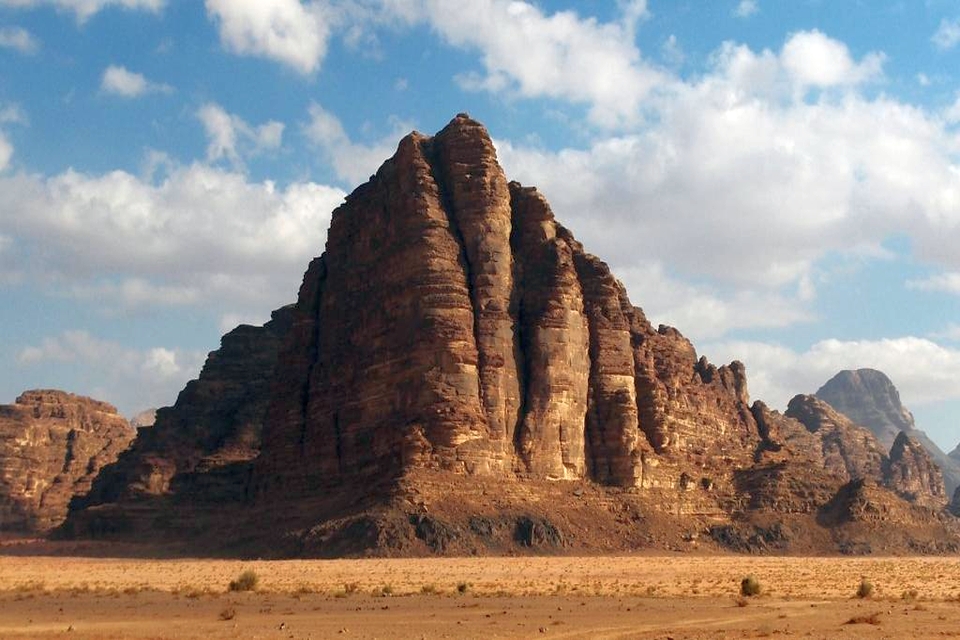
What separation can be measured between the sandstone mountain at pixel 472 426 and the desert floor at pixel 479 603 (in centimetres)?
1369

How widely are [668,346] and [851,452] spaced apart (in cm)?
7260

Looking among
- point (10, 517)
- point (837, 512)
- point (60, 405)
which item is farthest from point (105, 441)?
point (837, 512)

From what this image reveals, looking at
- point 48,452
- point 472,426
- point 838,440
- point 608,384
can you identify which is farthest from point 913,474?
point 48,452

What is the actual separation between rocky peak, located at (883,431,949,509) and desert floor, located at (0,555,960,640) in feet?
349

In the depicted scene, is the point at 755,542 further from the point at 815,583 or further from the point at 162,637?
the point at 162,637

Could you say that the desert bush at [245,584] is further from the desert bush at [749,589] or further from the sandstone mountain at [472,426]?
the sandstone mountain at [472,426]

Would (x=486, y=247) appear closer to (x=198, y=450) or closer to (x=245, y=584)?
(x=198, y=450)

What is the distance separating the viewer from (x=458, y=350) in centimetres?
8444

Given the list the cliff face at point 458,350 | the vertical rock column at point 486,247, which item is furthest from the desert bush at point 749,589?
the vertical rock column at point 486,247

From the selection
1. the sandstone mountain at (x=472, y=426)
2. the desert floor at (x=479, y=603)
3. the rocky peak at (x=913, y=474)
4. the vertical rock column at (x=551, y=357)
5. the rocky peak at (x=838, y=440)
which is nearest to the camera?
the desert floor at (x=479, y=603)

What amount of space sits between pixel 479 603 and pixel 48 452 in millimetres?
133730

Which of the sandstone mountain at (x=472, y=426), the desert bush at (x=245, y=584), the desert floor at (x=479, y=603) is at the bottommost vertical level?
the desert floor at (x=479, y=603)

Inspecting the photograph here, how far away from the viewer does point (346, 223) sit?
334ft

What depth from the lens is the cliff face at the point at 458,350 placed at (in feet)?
278
